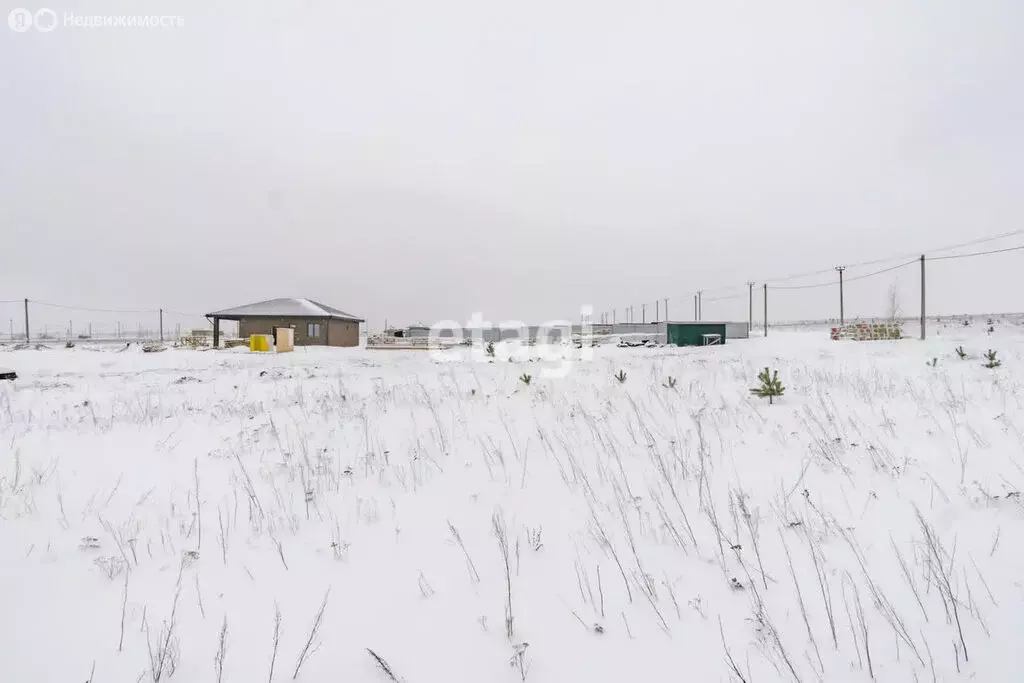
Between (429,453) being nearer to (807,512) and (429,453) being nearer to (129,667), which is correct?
A: (129,667)

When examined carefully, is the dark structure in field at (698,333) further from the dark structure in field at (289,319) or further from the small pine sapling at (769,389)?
the dark structure in field at (289,319)

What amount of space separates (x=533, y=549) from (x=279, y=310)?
1470 inches

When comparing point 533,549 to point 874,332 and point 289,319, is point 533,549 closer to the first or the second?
point 874,332

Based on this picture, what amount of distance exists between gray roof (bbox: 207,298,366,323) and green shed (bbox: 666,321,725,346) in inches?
1013

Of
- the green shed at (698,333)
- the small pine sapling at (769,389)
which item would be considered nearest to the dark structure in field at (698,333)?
the green shed at (698,333)

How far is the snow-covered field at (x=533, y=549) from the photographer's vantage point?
1.98 metres

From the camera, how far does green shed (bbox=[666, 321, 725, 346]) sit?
26.8 meters

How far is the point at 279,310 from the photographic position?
35.2 meters

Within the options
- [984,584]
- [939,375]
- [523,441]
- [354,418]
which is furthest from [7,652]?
[939,375]

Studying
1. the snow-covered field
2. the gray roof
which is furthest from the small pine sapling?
the gray roof

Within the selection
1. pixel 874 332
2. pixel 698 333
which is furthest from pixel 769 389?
pixel 874 332

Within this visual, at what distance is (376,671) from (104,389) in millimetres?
11932

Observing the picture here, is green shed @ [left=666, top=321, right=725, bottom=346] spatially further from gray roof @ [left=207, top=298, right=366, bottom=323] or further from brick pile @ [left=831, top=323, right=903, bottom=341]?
gray roof @ [left=207, top=298, right=366, bottom=323]

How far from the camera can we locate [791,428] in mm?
4938
